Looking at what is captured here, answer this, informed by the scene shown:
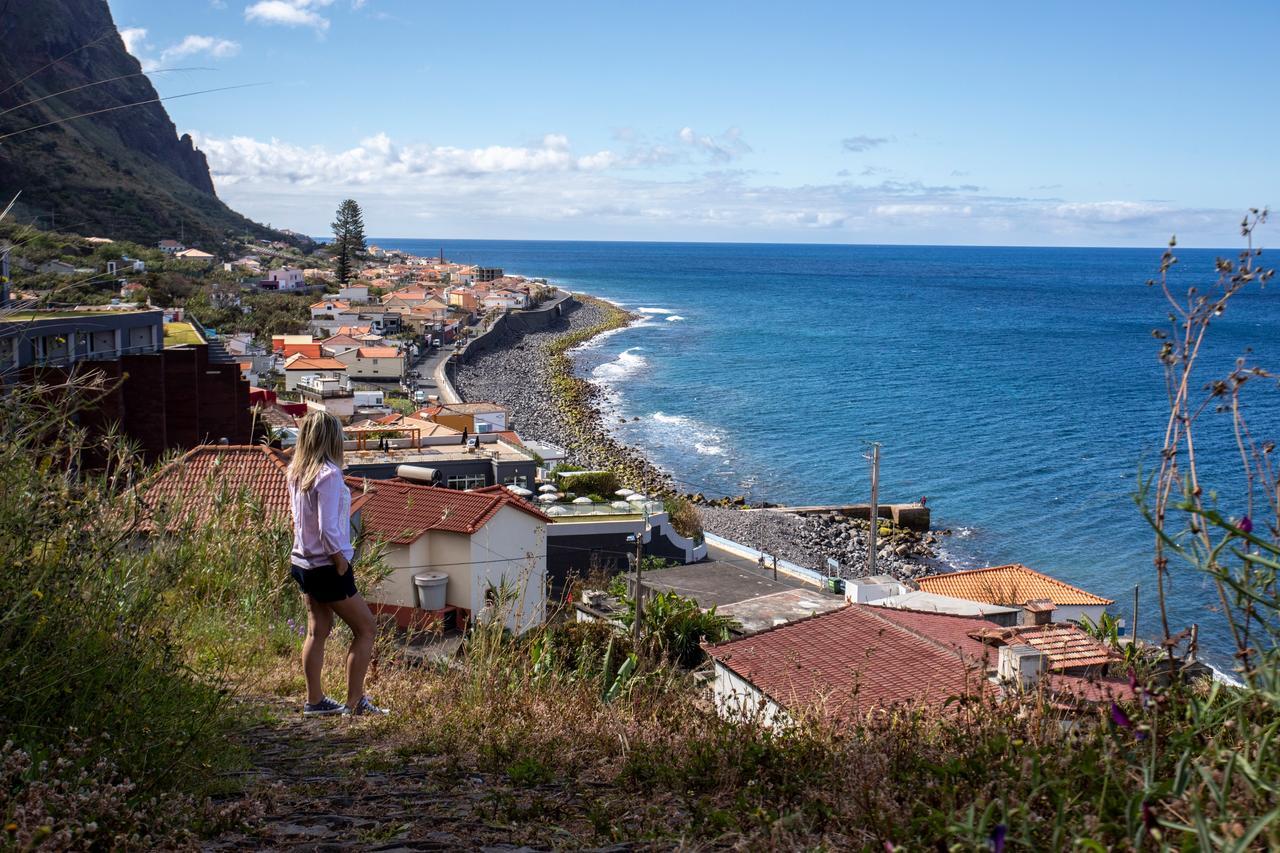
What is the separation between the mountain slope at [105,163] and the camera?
50688mm

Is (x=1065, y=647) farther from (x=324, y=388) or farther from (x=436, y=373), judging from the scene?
(x=436, y=373)

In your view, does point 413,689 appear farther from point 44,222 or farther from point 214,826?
point 44,222

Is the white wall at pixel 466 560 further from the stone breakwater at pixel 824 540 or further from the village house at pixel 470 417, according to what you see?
the village house at pixel 470 417

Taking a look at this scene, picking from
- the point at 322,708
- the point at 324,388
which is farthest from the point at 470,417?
the point at 322,708

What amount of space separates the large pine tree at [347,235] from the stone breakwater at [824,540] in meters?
61.3

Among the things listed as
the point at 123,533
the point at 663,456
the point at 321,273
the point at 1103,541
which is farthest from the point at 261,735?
the point at 321,273

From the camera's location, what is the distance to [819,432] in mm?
45500

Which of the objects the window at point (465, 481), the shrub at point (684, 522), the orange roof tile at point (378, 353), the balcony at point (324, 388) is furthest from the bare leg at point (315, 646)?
the orange roof tile at point (378, 353)

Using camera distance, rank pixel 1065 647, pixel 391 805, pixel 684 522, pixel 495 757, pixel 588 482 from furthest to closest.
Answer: pixel 588 482 → pixel 684 522 → pixel 1065 647 → pixel 495 757 → pixel 391 805

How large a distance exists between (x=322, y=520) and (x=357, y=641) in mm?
527

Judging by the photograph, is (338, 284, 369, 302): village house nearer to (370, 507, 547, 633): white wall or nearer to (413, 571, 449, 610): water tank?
(370, 507, 547, 633): white wall

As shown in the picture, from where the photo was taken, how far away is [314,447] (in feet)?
13.0

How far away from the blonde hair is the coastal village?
44 cm

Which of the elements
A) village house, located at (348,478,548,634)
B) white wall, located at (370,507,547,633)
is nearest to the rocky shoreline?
white wall, located at (370,507,547,633)
